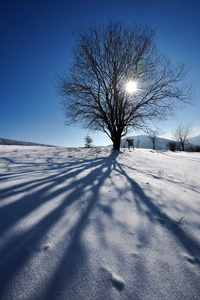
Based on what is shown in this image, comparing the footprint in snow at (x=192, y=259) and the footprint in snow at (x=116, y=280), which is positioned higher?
the footprint in snow at (x=116, y=280)

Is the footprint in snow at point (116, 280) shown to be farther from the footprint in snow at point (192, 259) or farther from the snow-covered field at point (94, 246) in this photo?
the footprint in snow at point (192, 259)

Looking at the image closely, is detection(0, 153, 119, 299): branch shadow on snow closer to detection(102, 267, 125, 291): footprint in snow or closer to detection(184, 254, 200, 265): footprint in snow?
detection(102, 267, 125, 291): footprint in snow

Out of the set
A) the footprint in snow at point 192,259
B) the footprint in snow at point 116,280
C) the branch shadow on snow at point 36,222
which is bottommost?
the footprint in snow at point 192,259

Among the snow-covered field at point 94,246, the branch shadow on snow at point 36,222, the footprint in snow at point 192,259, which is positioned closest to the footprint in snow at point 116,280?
the snow-covered field at point 94,246

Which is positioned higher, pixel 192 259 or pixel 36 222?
pixel 36 222

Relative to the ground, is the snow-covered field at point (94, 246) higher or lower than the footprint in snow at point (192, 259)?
higher

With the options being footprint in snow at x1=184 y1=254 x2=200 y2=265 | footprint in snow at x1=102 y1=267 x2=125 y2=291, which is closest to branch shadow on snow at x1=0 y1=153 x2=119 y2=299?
footprint in snow at x1=102 y1=267 x2=125 y2=291

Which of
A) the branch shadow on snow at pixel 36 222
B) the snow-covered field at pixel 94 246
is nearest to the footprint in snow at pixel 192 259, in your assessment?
the snow-covered field at pixel 94 246

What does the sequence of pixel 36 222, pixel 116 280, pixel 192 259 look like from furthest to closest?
pixel 36 222 < pixel 192 259 < pixel 116 280

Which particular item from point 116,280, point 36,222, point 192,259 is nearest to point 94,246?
point 116,280

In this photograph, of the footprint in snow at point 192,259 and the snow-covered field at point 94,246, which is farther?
the footprint in snow at point 192,259

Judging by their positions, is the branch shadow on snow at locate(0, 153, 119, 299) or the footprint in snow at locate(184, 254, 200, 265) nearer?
the branch shadow on snow at locate(0, 153, 119, 299)

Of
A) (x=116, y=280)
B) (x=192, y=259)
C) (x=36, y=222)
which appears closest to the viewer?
(x=116, y=280)

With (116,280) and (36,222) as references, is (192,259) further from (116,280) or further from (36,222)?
(36,222)
